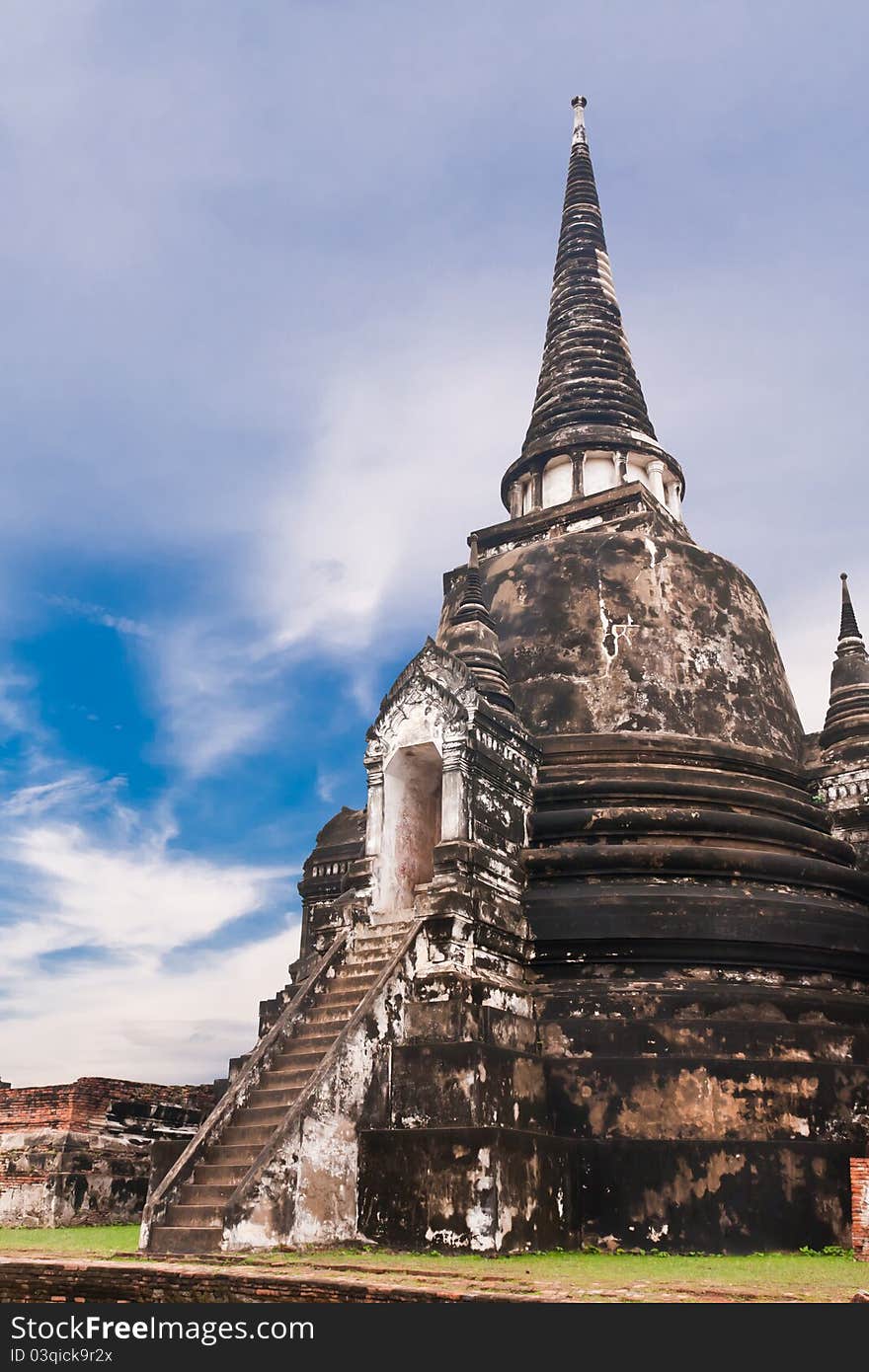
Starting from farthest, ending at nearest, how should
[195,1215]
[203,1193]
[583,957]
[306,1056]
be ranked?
[583,957] < [306,1056] < [203,1193] < [195,1215]

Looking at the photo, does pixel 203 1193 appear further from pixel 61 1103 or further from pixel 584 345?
pixel 584 345

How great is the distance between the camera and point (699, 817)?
13.2 m

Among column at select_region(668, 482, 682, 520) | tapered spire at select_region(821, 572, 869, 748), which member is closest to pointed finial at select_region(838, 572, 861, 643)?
tapered spire at select_region(821, 572, 869, 748)

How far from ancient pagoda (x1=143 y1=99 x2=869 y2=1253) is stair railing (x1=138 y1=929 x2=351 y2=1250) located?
0.09 ft

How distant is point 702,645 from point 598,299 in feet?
27.7

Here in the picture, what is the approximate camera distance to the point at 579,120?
23.8 meters

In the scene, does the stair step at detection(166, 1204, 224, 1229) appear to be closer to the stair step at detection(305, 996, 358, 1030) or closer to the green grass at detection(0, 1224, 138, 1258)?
the green grass at detection(0, 1224, 138, 1258)

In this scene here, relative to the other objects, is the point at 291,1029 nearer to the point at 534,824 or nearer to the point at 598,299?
the point at 534,824

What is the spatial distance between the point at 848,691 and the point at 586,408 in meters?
6.26

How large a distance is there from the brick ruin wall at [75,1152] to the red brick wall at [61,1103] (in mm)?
12

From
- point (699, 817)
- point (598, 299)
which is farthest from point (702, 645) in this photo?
point (598, 299)

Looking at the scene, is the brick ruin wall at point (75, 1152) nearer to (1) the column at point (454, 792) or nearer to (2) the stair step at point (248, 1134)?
(2) the stair step at point (248, 1134)

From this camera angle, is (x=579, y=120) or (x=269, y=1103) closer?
(x=269, y=1103)

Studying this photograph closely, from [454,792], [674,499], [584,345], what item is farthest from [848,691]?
[584,345]
